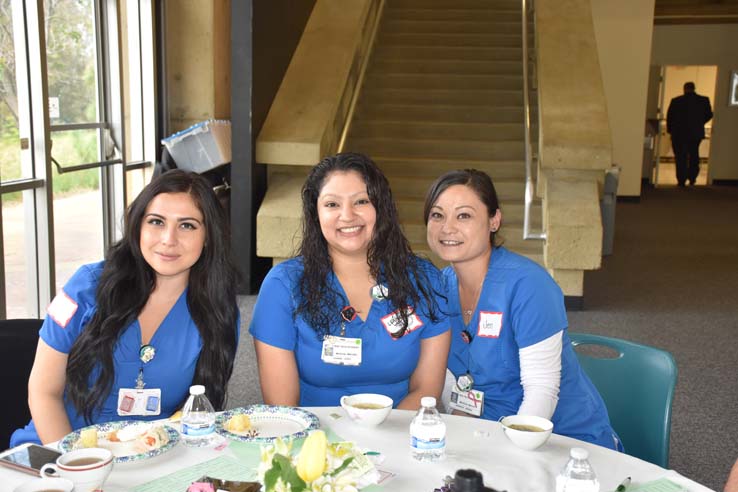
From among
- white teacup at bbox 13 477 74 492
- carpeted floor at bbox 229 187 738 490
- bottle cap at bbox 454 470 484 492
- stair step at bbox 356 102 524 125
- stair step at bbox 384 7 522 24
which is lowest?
carpeted floor at bbox 229 187 738 490

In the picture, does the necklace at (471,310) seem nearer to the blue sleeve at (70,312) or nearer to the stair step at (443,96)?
the blue sleeve at (70,312)

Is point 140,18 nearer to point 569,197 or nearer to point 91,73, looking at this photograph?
point 91,73

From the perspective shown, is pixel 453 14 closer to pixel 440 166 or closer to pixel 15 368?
pixel 440 166

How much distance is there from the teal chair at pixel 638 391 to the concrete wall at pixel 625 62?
9989 mm

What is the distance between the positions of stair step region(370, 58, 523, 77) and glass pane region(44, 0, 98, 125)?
11.3ft

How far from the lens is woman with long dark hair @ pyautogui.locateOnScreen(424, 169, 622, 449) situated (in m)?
2.33

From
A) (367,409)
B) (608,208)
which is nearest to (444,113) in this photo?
(608,208)

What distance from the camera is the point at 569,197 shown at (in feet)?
18.6

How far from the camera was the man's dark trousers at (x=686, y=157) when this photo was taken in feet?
49.4

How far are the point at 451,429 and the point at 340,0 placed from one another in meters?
6.41

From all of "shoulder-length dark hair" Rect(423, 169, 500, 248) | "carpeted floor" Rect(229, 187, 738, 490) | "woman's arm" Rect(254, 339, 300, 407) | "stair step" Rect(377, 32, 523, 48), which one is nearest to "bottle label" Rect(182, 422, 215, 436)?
"woman's arm" Rect(254, 339, 300, 407)

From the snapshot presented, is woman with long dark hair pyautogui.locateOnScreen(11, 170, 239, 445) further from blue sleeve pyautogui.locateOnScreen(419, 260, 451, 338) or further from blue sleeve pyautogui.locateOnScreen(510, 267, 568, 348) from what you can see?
blue sleeve pyautogui.locateOnScreen(510, 267, 568, 348)

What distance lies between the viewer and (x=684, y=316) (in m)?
5.94

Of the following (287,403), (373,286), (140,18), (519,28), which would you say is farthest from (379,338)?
(519,28)
